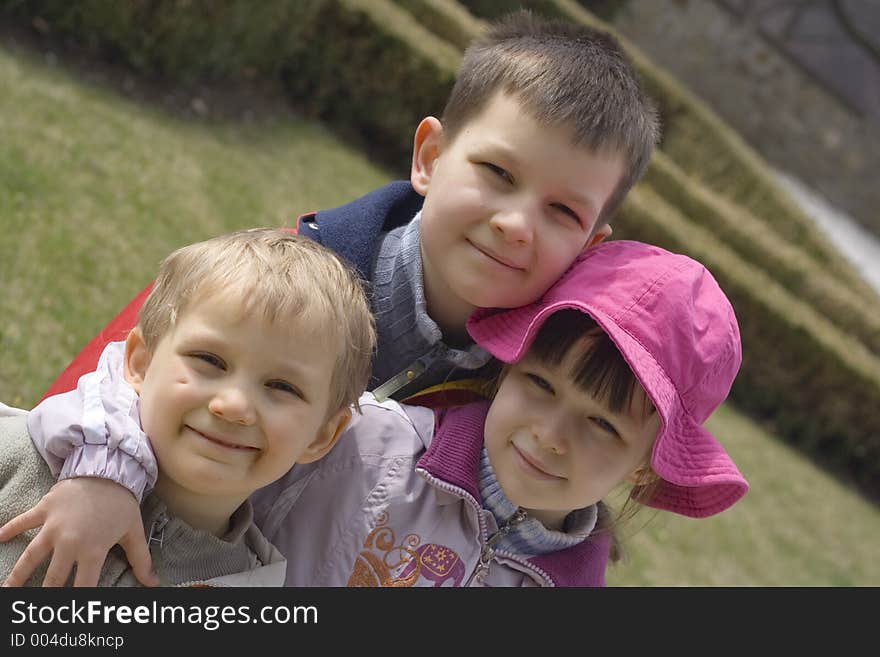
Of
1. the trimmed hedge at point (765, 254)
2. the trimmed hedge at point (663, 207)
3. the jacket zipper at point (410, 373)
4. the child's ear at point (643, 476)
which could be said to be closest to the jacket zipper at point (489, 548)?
the child's ear at point (643, 476)

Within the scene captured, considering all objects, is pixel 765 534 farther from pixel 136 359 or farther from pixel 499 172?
pixel 136 359

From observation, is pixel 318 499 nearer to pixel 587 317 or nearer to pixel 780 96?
pixel 587 317

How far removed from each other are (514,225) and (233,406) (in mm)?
668

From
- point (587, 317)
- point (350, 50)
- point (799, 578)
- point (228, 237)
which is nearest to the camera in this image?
point (228, 237)

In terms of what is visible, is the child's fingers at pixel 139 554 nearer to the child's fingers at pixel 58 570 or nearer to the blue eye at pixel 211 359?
the child's fingers at pixel 58 570

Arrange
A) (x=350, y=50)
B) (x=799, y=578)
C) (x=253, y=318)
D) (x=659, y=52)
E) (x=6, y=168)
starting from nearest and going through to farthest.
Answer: (x=253, y=318) → (x=6, y=168) → (x=799, y=578) → (x=350, y=50) → (x=659, y=52)

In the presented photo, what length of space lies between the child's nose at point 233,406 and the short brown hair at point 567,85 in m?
0.84

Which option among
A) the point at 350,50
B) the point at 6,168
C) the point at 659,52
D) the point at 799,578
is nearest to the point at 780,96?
the point at 659,52

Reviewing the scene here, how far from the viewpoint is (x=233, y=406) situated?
1.64 m

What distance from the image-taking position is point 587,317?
1994mm

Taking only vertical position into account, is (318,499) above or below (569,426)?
below

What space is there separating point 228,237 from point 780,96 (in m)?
15.0

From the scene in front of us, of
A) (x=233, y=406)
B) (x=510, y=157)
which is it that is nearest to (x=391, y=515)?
(x=233, y=406)

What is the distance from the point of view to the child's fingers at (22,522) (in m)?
1.62
